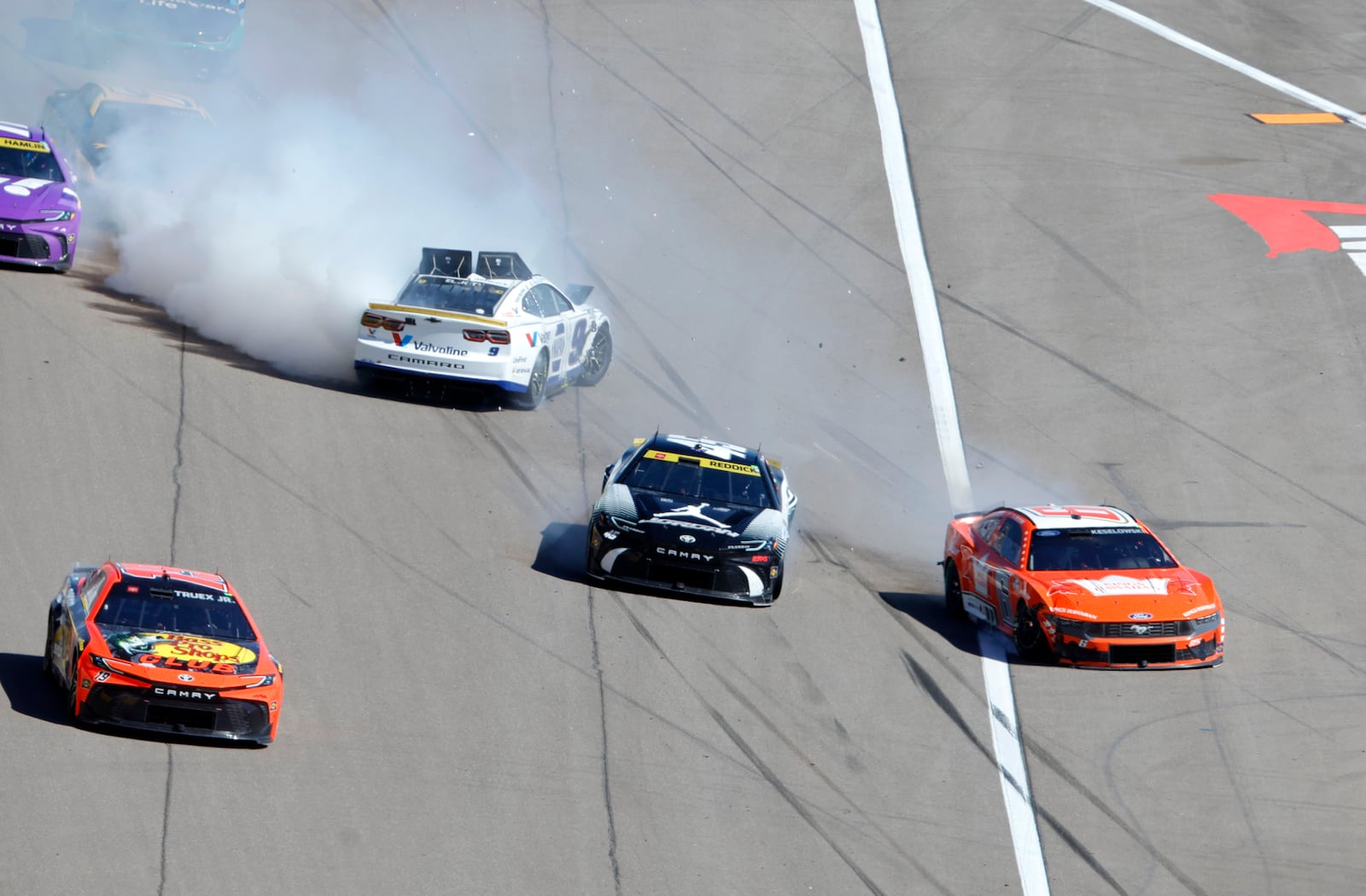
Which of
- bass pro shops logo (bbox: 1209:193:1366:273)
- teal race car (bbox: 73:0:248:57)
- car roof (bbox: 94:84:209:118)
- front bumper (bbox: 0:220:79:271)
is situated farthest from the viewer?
teal race car (bbox: 73:0:248:57)

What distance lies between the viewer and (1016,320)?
2144cm

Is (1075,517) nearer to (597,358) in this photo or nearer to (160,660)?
(597,358)

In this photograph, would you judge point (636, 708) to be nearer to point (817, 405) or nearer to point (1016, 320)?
point (817, 405)

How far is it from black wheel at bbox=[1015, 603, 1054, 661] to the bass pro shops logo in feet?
37.7

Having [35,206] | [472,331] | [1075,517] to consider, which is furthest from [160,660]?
[35,206]

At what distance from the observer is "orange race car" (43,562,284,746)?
33.4 ft

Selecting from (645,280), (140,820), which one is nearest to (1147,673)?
(140,820)

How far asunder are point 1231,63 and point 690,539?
18.8 metres

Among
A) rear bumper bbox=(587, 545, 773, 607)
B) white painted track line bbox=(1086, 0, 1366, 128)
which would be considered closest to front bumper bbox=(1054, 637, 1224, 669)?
rear bumper bbox=(587, 545, 773, 607)

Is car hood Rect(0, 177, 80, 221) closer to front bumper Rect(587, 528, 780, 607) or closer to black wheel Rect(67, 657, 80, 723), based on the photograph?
front bumper Rect(587, 528, 780, 607)

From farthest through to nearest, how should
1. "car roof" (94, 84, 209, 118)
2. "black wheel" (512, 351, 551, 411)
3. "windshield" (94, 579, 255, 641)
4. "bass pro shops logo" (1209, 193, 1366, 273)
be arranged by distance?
"bass pro shops logo" (1209, 193, 1366, 273) → "car roof" (94, 84, 209, 118) → "black wheel" (512, 351, 551, 411) → "windshield" (94, 579, 255, 641)

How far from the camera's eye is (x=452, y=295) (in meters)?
17.8

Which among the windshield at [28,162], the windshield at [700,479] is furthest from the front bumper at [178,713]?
the windshield at [28,162]

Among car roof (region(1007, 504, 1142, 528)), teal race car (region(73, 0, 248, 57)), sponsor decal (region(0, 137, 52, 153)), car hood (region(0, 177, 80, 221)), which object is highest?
teal race car (region(73, 0, 248, 57))
